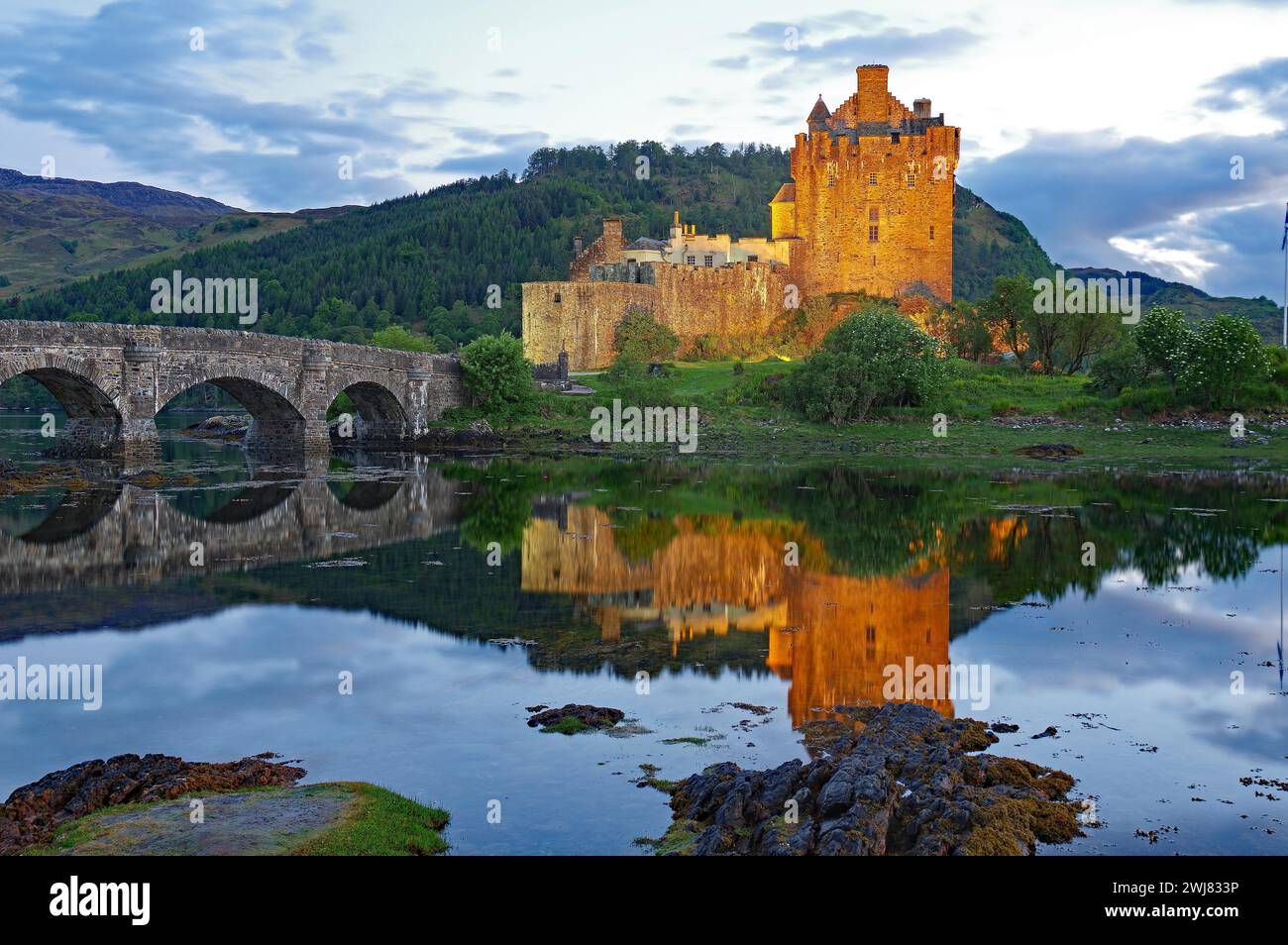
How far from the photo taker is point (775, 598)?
61.7 feet

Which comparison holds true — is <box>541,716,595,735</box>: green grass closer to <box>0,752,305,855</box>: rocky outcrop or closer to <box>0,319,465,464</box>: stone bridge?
<box>0,752,305,855</box>: rocky outcrop

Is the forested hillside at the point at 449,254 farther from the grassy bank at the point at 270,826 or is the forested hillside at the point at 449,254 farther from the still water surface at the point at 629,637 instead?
the grassy bank at the point at 270,826

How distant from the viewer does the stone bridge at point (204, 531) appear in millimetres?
21014

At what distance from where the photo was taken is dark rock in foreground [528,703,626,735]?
11.8m

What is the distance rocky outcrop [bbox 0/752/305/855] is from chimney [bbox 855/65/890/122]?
73.4 metres

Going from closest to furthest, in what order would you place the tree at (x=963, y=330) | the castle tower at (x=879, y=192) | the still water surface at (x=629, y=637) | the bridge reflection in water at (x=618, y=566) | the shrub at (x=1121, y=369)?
1. the still water surface at (x=629, y=637)
2. the bridge reflection in water at (x=618, y=566)
3. the shrub at (x=1121, y=369)
4. the tree at (x=963, y=330)
5. the castle tower at (x=879, y=192)

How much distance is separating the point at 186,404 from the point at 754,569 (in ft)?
321

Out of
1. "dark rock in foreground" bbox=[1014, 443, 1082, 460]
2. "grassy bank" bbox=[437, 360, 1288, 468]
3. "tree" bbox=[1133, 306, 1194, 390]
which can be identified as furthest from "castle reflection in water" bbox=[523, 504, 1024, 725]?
"tree" bbox=[1133, 306, 1194, 390]

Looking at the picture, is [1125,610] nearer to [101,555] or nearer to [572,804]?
[572,804]

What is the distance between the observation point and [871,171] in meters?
77.1

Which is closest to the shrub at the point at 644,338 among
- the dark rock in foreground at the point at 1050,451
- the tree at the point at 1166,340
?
the tree at the point at 1166,340

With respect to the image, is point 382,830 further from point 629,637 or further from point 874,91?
point 874,91

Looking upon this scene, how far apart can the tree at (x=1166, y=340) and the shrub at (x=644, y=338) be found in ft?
94.0
